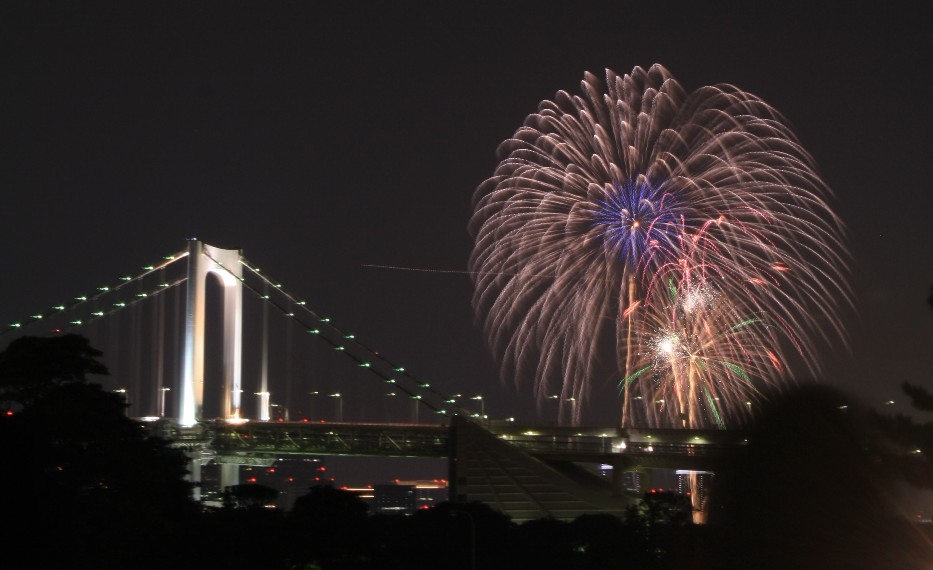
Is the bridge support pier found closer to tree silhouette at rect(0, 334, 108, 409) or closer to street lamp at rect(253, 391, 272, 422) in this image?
street lamp at rect(253, 391, 272, 422)

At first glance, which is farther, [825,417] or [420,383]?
[420,383]

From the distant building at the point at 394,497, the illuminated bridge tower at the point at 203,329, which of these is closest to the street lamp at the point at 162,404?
the illuminated bridge tower at the point at 203,329

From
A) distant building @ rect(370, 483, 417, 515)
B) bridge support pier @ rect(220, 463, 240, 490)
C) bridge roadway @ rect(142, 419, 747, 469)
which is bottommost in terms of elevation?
distant building @ rect(370, 483, 417, 515)

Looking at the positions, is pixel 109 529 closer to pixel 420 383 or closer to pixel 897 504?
pixel 897 504

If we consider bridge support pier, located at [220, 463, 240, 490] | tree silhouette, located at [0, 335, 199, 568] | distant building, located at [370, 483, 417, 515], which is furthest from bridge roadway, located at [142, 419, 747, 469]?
distant building, located at [370, 483, 417, 515]

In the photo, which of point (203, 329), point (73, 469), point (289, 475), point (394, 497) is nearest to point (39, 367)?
point (73, 469)

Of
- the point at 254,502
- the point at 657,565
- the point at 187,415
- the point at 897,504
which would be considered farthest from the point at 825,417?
the point at 187,415
